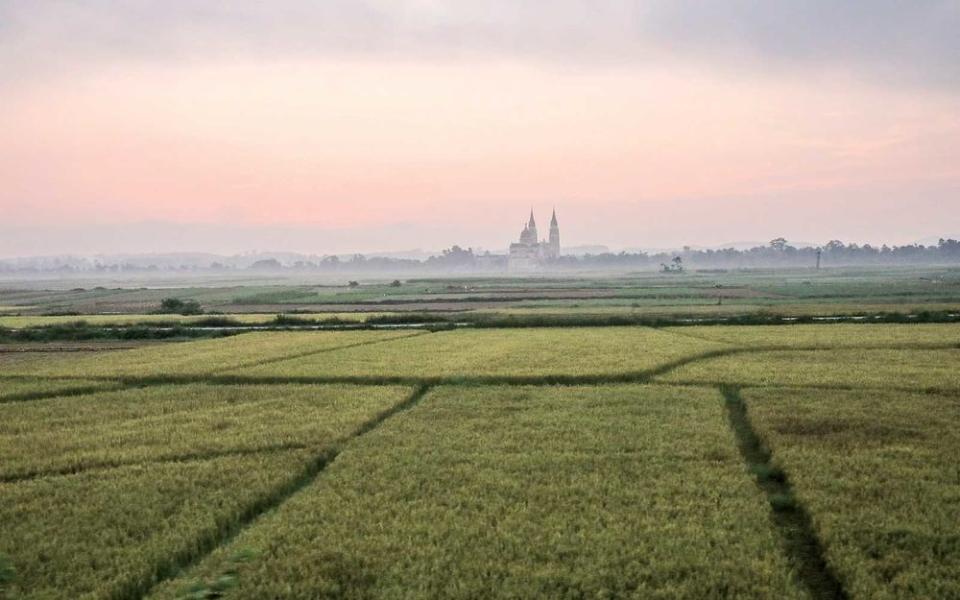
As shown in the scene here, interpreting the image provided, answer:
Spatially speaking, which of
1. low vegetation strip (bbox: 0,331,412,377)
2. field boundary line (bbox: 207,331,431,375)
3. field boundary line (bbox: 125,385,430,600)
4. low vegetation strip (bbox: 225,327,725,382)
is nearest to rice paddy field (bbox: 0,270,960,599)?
field boundary line (bbox: 125,385,430,600)

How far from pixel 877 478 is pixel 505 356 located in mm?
15132

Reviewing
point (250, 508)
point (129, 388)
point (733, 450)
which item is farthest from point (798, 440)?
point (129, 388)

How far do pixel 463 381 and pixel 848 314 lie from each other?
29.1 metres

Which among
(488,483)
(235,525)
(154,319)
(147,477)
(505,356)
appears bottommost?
(235,525)

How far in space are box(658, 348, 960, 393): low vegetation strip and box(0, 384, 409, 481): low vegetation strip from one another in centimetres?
930

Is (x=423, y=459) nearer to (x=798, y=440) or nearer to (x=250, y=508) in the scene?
(x=250, y=508)

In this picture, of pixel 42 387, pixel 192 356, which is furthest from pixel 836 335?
pixel 42 387

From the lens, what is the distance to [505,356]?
2495 centimetres

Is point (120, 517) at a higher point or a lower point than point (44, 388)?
lower

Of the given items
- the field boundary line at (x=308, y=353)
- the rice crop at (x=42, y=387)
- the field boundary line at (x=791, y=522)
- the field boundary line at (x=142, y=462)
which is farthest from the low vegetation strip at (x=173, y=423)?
the field boundary line at (x=791, y=522)

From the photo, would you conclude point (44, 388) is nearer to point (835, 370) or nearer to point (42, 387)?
point (42, 387)

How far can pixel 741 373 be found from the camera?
21016 millimetres

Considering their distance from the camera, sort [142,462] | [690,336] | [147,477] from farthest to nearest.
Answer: [690,336], [142,462], [147,477]

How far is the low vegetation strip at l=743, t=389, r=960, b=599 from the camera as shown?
780 centimetres
